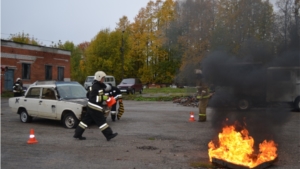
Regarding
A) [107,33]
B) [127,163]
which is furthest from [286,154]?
[107,33]

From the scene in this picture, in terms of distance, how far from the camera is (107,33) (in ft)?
172

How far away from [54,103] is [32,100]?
1.25m

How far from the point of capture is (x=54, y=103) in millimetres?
11586

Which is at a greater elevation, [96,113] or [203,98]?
[203,98]

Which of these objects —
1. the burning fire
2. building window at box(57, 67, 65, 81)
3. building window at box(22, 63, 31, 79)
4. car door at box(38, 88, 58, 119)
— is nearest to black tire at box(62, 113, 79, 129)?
car door at box(38, 88, 58, 119)

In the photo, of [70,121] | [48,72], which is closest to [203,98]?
[70,121]

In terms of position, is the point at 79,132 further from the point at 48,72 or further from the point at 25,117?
the point at 48,72

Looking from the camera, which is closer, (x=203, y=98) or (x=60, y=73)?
(x=203, y=98)

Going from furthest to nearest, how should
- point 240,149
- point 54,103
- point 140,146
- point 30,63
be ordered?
point 30,63
point 54,103
point 140,146
point 240,149

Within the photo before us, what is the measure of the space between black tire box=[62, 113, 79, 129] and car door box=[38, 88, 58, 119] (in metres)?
0.48

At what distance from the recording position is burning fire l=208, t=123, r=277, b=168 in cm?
618

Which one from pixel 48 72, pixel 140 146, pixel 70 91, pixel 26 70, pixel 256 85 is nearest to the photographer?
pixel 256 85

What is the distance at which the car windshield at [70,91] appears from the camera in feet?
39.0

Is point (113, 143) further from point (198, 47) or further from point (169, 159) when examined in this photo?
point (198, 47)
